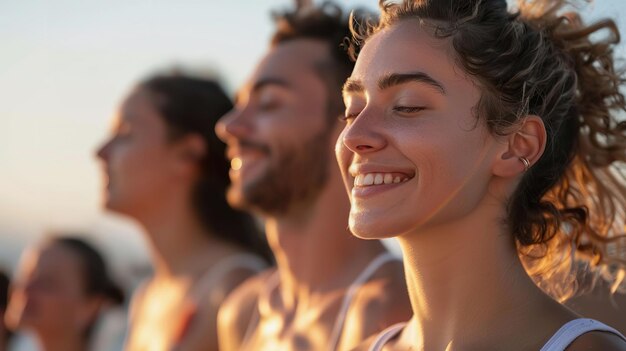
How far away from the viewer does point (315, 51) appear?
437 centimetres

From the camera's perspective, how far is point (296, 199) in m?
4.15

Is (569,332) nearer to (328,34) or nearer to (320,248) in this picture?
(320,248)

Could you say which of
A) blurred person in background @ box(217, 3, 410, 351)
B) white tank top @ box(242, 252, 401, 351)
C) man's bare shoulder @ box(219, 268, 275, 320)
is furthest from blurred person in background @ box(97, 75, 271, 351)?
white tank top @ box(242, 252, 401, 351)

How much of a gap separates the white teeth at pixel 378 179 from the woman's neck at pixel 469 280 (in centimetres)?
13

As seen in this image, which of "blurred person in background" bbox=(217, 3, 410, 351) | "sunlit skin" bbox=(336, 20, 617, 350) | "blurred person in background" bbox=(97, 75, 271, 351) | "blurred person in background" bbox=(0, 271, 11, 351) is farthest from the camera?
"blurred person in background" bbox=(0, 271, 11, 351)

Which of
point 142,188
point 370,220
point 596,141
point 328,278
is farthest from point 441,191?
point 142,188

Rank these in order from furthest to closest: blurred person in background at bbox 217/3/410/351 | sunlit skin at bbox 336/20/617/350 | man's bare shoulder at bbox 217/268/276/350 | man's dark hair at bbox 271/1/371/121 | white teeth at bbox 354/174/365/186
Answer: man's bare shoulder at bbox 217/268/276/350 → man's dark hair at bbox 271/1/371/121 → blurred person in background at bbox 217/3/410/351 → white teeth at bbox 354/174/365/186 → sunlit skin at bbox 336/20/617/350

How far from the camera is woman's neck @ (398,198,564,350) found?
2.61m

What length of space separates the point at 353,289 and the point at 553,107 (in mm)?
1276

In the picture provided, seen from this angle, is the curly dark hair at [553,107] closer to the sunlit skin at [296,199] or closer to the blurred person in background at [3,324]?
the sunlit skin at [296,199]

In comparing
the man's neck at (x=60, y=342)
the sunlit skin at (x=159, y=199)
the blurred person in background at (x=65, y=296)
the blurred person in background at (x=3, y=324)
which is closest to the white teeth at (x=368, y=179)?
the sunlit skin at (x=159, y=199)

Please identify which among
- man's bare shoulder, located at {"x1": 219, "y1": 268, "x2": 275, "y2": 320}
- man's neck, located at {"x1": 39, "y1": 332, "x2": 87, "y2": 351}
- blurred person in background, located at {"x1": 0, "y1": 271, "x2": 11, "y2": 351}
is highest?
man's bare shoulder, located at {"x1": 219, "y1": 268, "x2": 275, "y2": 320}

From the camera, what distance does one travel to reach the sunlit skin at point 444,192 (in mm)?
2588

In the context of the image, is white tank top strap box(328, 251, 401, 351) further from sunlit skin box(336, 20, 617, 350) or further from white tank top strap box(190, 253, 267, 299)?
white tank top strap box(190, 253, 267, 299)
